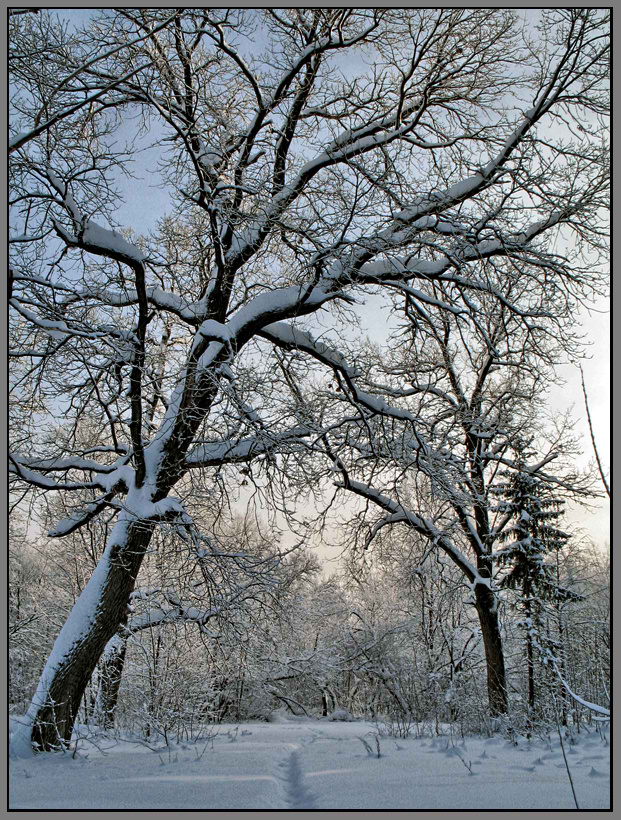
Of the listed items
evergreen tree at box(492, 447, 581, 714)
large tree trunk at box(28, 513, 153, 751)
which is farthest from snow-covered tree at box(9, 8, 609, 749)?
evergreen tree at box(492, 447, 581, 714)

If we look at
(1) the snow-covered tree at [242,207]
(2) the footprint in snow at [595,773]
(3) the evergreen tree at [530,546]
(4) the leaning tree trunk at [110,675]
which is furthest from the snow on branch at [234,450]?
(3) the evergreen tree at [530,546]

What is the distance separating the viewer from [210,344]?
5.93m

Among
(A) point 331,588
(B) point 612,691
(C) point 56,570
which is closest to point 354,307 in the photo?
(B) point 612,691

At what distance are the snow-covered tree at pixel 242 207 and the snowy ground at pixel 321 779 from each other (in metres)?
1.48

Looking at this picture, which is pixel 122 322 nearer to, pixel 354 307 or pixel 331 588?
pixel 354 307

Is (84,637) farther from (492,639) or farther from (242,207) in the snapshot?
(492,639)

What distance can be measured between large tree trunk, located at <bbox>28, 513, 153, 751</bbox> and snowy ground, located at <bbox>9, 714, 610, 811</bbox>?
0.37 metres

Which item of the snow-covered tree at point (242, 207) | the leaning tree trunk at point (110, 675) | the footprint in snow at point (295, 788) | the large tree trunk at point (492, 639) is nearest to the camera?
the footprint in snow at point (295, 788)

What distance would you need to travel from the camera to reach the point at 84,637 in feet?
19.0

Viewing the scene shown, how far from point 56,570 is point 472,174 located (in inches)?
552

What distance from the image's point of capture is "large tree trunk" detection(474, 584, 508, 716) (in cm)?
→ 1003

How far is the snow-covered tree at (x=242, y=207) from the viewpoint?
536 centimetres

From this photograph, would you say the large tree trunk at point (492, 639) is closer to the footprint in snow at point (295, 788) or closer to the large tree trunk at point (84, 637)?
the footprint in snow at point (295, 788)

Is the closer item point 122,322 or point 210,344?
point 210,344
